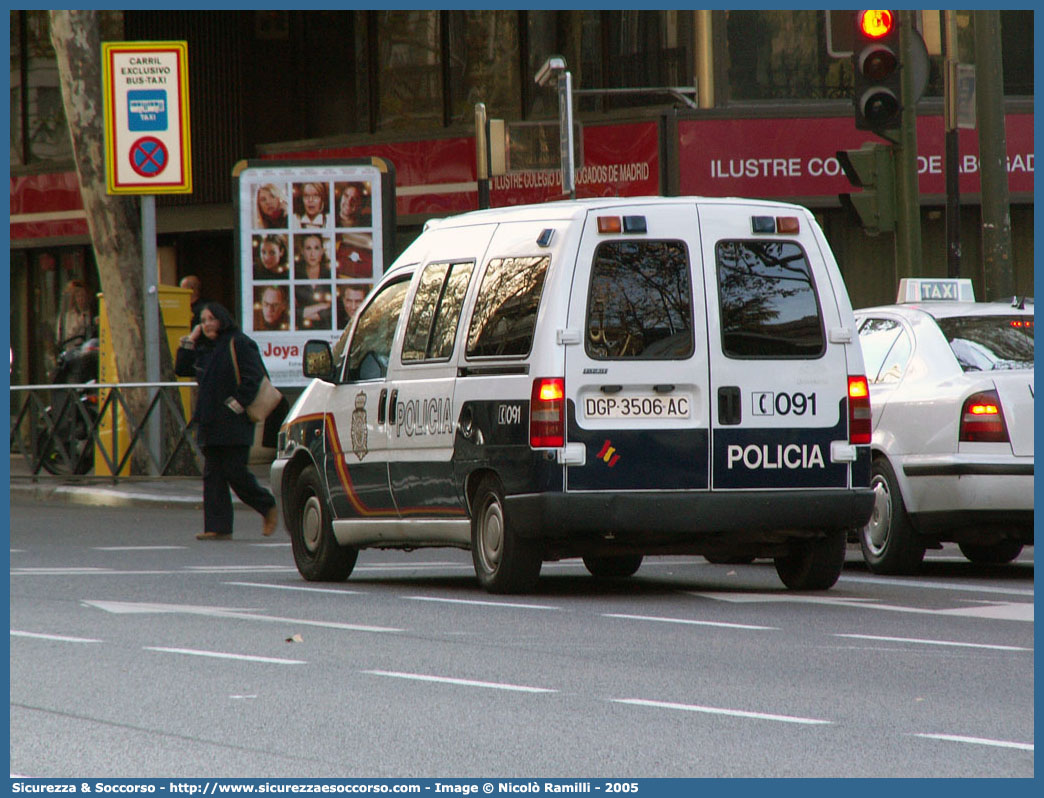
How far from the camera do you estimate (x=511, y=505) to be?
9953 millimetres

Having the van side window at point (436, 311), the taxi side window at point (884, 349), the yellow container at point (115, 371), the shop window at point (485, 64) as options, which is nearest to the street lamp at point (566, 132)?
the yellow container at point (115, 371)

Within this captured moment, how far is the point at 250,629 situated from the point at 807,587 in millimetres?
3215

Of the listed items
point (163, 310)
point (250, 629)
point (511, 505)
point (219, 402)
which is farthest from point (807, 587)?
point (163, 310)

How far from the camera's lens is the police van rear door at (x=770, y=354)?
10070mm

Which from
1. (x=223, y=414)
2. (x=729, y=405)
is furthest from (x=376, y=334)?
(x=223, y=414)

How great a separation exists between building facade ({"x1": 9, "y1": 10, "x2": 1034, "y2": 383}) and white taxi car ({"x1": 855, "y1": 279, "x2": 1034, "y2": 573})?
7.82m

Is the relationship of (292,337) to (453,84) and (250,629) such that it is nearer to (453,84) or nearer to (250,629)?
(453,84)

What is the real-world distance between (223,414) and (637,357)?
5710 mm

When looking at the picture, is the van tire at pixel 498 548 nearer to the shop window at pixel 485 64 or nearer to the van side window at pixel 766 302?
the van side window at pixel 766 302

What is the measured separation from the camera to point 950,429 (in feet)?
36.3

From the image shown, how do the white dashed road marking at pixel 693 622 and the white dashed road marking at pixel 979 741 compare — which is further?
the white dashed road marking at pixel 693 622

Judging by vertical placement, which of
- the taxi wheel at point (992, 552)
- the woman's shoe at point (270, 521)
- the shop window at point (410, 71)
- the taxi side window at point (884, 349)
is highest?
the shop window at point (410, 71)

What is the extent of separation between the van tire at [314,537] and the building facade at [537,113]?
7.73m

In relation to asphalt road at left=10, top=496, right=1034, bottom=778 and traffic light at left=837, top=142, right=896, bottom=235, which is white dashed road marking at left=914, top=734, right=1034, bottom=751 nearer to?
asphalt road at left=10, top=496, right=1034, bottom=778
